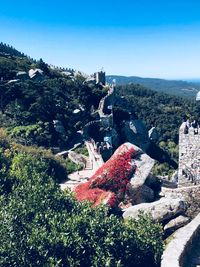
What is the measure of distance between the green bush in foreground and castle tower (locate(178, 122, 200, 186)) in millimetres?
7511

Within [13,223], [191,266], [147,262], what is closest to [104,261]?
[147,262]

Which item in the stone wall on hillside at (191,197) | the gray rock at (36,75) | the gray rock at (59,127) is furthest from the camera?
the gray rock at (36,75)

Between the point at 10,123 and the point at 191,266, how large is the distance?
3580cm

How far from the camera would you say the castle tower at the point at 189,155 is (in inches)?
910

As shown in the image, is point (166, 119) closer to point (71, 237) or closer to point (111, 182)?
point (111, 182)

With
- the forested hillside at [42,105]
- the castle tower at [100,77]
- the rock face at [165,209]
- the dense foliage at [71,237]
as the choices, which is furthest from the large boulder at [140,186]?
the castle tower at [100,77]

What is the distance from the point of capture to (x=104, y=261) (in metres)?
13.9

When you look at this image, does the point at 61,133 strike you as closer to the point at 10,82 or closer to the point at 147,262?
the point at 10,82

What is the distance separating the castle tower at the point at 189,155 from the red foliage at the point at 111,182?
2840mm

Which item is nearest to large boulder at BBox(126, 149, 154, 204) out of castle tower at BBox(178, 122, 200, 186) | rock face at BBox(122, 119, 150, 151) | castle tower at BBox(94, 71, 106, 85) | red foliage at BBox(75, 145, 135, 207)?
red foliage at BBox(75, 145, 135, 207)

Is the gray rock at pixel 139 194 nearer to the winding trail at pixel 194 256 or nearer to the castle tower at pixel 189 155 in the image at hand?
the castle tower at pixel 189 155

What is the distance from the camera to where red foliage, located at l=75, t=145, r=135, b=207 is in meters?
21.4

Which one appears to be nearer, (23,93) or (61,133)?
(61,133)

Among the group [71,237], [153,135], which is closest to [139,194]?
[71,237]
